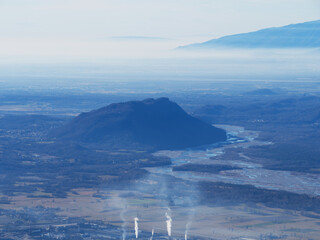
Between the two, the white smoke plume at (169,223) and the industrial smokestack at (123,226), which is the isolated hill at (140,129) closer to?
the industrial smokestack at (123,226)

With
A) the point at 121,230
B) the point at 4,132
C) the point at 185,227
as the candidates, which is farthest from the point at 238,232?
the point at 4,132

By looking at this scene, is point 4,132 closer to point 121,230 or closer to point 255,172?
point 255,172

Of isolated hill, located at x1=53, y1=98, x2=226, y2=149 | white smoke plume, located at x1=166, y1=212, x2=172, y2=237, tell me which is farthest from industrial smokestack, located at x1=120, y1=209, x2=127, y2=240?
isolated hill, located at x1=53, y1=98, x2=226, y2=149

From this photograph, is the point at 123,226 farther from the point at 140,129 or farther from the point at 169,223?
the point at 140,129

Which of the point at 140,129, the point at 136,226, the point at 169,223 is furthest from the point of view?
the point at 140,129

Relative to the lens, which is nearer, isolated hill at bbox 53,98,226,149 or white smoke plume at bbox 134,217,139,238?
white smoke plume at bbox 134,217,139,238

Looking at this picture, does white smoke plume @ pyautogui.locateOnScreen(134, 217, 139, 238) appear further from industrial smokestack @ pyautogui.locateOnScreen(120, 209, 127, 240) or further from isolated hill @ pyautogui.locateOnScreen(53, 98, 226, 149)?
isolated hill @ pyautogui.locateOnScreen(53, 98, 226, 149)

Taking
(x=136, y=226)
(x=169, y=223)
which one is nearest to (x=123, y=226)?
(x=136, y=226)

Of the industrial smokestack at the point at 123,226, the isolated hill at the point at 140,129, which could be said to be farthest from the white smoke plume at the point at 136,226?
the isolated hill at the point at 140,129
